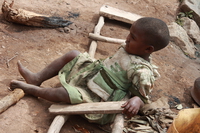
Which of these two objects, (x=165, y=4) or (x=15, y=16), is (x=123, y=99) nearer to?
(x=15, y=16)

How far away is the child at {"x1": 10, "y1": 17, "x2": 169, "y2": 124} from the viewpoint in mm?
2582

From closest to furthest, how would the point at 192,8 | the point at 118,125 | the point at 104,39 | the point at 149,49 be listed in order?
the point at 118,125 < the point at 149,49 < the point at 104,39 < the point at 192,8

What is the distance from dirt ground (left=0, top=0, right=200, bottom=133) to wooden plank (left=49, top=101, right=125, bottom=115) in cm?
19

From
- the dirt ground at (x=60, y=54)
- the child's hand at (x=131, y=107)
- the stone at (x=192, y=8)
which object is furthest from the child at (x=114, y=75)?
the stone at (x=192, y=8)

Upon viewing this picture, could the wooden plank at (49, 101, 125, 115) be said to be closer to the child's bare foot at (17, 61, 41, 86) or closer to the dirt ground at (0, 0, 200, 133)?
the dirt ground at (0, 0, 200, 133)

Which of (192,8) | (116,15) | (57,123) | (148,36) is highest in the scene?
(148,36)

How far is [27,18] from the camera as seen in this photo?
14.4 feet

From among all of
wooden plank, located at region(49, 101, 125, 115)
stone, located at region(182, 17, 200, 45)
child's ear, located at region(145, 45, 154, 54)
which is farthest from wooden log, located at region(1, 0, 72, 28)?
stone, located at region(182, 17, 200, 45)

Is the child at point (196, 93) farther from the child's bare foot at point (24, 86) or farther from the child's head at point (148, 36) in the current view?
the child's bare foot at point (24, 86)

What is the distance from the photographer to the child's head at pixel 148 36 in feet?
8.43

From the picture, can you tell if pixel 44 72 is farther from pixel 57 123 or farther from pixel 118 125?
pixel 118 125

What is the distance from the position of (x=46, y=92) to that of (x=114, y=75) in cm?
82

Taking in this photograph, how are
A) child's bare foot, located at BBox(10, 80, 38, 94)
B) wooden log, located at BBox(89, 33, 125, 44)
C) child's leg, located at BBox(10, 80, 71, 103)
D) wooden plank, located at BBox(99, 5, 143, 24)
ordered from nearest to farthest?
child's leg, located at BBox(10, 80, 71, 103), child's bare foot, located at BBox(10, 80, 38, 94), wooden log, located at BBox(89, 33, 125, 44), wooden plank, located at BBox(99, 5, 143, 24)

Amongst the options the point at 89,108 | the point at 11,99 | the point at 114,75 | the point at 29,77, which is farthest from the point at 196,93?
the point at 11,99
